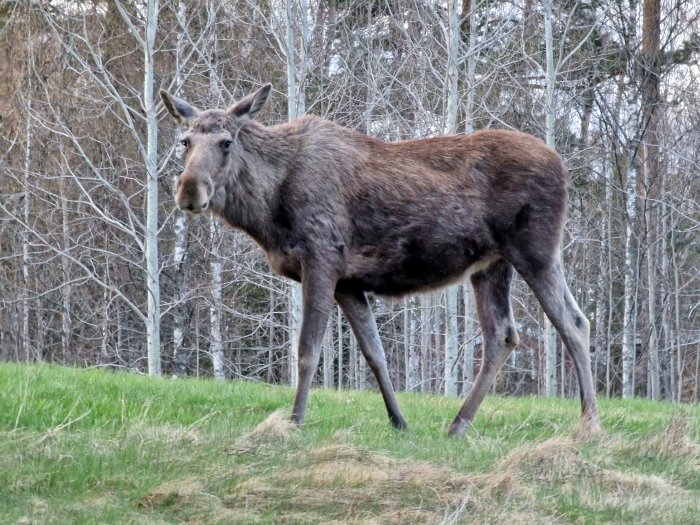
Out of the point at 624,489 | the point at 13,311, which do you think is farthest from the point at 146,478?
the point at 13,311

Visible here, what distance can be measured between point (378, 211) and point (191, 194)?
141 cm

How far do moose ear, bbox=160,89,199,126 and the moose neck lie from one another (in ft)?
1.28

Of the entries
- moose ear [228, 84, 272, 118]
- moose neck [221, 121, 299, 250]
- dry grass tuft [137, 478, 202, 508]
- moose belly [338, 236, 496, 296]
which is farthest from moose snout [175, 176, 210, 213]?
dry grass tuft [137, 478, 202, 508]

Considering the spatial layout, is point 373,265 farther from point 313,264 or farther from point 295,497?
point 295,497

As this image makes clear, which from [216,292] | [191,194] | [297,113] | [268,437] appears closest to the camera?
[268,437]

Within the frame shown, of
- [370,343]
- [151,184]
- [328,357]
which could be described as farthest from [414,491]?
[328,357]

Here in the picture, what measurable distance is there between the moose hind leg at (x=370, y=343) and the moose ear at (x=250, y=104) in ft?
5.05

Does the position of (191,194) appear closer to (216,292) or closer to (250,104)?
(250,104)

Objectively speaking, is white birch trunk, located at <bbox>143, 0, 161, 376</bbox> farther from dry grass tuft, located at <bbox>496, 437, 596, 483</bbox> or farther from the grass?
dry grass tuft, located at <bbox>496, 437, 596, 483</bbox>

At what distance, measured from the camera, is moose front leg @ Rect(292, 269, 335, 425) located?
6887 mm

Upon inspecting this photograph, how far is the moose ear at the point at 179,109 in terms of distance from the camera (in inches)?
284

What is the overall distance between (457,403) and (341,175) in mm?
3943

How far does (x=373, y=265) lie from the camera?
23.7 ft

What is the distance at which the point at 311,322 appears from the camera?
6.92m
